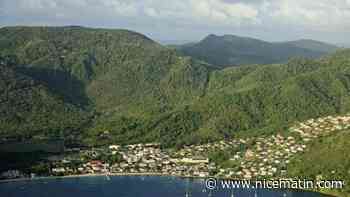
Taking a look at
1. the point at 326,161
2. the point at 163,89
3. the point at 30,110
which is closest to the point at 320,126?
the point at 326,161

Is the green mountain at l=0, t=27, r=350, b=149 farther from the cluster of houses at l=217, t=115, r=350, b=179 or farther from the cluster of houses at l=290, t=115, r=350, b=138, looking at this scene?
the cluster of houses at l=217, t=115, r=350, b=179

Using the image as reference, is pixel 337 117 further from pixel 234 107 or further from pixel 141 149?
pixel 141 149

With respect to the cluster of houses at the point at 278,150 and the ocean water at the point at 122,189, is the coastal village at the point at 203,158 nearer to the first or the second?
the cluster of houses at the point at 278,150

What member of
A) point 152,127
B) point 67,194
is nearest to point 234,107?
point 152,127

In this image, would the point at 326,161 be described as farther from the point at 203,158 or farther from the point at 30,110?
the point at 30,110

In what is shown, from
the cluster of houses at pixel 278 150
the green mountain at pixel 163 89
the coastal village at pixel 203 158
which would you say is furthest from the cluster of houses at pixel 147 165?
the green mountain at pixel 163 89

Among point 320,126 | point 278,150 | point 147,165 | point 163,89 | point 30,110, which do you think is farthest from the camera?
point 163,89

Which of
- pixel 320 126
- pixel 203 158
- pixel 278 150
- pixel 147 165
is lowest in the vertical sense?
pixel 147 165
